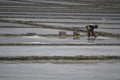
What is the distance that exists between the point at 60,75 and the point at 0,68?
1259 mm

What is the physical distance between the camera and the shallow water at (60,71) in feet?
22.5

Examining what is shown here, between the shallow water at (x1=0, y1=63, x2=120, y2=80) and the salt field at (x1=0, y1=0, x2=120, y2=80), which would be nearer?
the shallow water at (x1=0, y1=63, x2=120, y2=80)

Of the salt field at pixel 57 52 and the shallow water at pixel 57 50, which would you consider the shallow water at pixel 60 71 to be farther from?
the shallow water at pixel 57 50

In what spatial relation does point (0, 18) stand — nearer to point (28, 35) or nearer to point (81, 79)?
point (28, 35)

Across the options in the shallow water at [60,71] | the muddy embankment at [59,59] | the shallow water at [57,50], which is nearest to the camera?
the shallow water at [60,71]

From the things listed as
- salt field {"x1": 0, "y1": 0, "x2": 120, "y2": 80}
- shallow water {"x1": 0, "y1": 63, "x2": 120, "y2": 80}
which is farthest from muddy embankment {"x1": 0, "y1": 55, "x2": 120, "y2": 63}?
shallow water {"x1": 0, "y1": 63, "x2": 120, "y2": 80}

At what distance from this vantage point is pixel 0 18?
51.5ft

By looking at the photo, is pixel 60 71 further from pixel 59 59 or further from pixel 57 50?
pixel 57 50

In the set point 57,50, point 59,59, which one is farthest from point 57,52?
point 59,59

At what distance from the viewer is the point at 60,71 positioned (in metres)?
7.30

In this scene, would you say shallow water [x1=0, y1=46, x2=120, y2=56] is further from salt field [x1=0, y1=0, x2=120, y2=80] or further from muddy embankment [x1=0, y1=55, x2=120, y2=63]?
muddy embankment [x1=0, y1=55, x2=120, y2=63]

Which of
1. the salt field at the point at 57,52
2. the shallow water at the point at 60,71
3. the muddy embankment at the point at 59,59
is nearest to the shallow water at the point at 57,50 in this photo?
the salt field at the point at 57,52

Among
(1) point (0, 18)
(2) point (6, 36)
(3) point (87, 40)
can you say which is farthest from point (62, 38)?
(1) point (0, 18)

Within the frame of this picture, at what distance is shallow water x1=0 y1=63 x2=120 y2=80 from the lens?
686 centimetres
